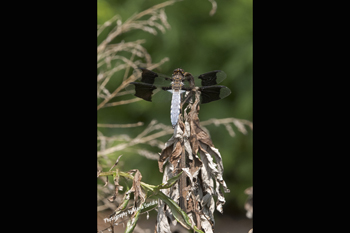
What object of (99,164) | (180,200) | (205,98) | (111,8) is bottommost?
(180,200)

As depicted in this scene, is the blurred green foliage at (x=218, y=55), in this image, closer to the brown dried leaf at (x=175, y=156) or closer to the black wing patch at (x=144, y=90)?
the black wing patch at (x=144, y=90)

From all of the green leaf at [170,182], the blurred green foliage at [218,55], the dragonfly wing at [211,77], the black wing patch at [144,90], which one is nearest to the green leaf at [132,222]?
the green leaf at [170,182]

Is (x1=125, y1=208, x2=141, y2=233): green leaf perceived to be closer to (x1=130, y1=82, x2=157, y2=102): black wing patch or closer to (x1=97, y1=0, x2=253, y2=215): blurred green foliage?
(x1=97, y1=0, x2=253, y2=215): blurred green foliage

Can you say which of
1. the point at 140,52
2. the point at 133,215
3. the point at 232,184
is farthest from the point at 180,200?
the point at 140,52

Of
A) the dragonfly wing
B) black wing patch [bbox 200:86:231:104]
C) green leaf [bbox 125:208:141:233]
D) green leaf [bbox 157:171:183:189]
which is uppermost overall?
the dragonfly wing

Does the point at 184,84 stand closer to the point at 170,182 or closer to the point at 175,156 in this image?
the point at 175,156

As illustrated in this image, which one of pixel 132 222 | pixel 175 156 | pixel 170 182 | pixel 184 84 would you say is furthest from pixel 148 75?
pixel 132 222

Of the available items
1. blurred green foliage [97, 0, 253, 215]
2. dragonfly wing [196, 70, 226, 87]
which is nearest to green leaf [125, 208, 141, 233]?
blurred green foliage [97, 0, 253, 215]

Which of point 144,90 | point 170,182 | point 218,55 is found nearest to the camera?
point 170,182

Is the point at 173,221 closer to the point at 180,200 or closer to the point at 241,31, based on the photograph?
the point at 180,200
